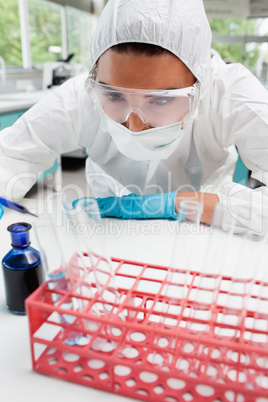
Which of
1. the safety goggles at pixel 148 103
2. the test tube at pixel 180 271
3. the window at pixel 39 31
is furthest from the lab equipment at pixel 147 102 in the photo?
the window at pixel 39 31

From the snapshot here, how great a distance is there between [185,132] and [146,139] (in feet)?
0.66

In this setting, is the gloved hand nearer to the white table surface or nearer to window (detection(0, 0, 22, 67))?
the white table surface

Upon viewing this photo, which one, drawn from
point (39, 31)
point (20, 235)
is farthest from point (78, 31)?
point (20, 235)

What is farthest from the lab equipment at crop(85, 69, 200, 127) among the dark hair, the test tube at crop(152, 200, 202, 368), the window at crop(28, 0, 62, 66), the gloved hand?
the window at crop(28, 0, 62, 66)

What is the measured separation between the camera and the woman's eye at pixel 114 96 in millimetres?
973

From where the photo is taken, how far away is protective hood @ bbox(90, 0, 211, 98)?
919 mm

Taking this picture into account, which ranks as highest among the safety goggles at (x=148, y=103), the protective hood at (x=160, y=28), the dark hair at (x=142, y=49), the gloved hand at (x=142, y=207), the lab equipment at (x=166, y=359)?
the protective hood at (x=160, y=28)

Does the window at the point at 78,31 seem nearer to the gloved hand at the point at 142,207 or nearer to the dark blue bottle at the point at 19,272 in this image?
the gloved hand at the point at 142,207

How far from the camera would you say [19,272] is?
63cm

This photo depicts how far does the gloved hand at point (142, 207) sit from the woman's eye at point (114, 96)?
11.6 inches

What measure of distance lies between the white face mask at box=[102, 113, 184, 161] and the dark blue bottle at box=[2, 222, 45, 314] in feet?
1.83

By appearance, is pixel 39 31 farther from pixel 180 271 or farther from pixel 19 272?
pixel 180 271

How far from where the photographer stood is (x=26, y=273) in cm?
63

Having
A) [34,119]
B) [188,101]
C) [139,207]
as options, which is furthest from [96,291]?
[34,119]
